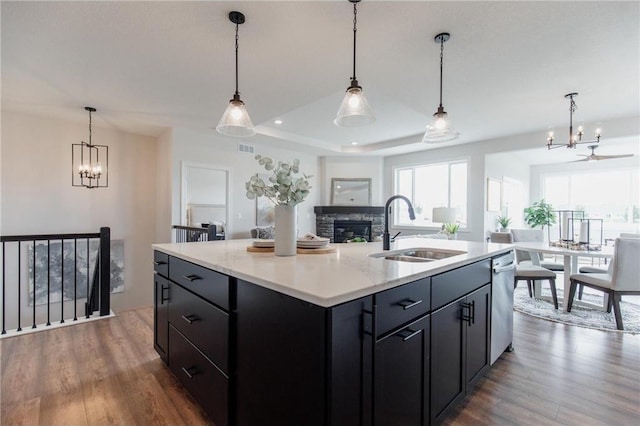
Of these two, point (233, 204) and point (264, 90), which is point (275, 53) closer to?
point (264, 90)

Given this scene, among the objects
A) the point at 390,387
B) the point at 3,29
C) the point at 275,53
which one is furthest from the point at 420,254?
the point at 3,29

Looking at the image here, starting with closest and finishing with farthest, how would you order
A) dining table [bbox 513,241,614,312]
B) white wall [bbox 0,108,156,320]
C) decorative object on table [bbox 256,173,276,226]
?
dining table [bbox 513,241,614,312]
white wall [bbox 0,108,156,320]
decorative object on table [bbox 256,173,276,226]

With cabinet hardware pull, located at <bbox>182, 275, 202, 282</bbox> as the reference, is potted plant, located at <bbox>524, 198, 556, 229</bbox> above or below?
above

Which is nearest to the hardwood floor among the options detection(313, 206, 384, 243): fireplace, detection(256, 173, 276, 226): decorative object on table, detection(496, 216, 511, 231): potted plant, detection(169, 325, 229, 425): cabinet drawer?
detection(169, 325, 229, 425): cabinet drawer

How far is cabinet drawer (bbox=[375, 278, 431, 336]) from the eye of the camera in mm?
1212

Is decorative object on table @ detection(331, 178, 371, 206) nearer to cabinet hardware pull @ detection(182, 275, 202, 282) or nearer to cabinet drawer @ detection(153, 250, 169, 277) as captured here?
cabinet drawer @ detection(153, 250, 169, 277)

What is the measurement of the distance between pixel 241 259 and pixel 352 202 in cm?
595

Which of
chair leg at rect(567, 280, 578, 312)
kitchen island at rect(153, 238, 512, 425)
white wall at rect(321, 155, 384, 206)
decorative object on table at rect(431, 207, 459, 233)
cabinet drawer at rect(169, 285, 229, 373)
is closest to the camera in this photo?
kitchen island at rect(153, 238, 512, 425)

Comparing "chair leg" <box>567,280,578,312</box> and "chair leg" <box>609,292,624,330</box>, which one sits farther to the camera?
"chair leg" <box>567,280,578,312</box>

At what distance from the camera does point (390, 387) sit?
1265mm

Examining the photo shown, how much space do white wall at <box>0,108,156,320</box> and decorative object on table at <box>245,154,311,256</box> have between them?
387 centimetres

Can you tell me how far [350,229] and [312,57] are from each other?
17.1 feet

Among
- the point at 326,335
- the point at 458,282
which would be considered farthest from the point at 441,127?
the point at 326,335

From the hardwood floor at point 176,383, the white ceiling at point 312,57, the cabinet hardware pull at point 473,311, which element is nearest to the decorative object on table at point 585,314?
the hardwood floor at point 176,383
